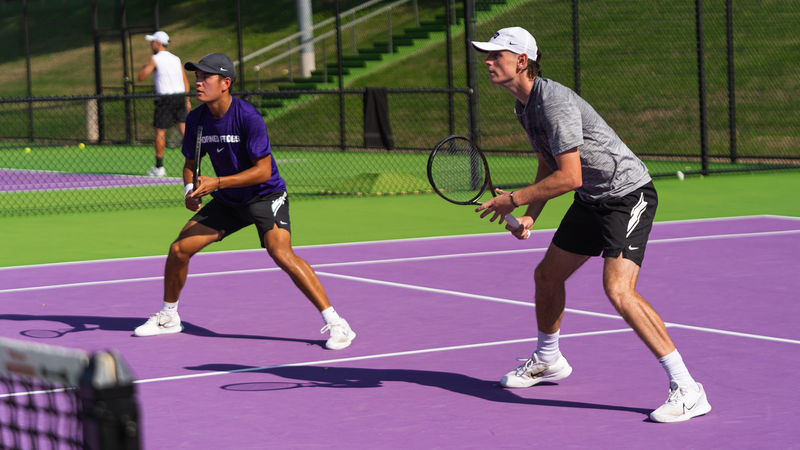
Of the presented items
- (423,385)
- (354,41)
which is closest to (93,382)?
(423,385)

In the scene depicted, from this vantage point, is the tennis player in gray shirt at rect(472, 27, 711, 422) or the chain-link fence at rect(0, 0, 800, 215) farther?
the chain-link fence at rect(0, 0, 800, 215)

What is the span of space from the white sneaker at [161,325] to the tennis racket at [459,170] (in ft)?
6.67

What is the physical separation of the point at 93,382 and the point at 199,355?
4099 mm

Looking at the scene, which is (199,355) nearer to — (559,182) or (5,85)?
(559,182)

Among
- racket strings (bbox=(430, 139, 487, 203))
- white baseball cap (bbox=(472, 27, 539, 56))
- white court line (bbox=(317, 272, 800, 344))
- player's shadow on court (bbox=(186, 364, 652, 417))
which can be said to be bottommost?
player's shadow on court (bbox=(186, 364, 652, 417))

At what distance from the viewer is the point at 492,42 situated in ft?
14.9

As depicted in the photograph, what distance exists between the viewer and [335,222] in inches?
454

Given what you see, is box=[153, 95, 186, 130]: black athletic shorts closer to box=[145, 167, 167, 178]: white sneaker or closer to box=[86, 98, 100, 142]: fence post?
box=[145, 167, 167, 178]: white sneaker

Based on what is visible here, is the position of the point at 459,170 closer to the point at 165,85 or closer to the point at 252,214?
the point at 252,214

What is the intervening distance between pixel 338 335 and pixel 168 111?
995cm

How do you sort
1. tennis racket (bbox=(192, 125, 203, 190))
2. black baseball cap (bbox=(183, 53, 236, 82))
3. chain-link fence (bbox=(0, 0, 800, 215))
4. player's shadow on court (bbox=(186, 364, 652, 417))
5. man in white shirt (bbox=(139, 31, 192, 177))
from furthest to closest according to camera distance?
man in white shirt (bbox=(139, 31, 192, 177))
chain-link fence (bbox=(0, 0, 800, 215))
tennis racket (bbox=(192, 125, 203, 190))
black baseball cap (bbox=(183, 53, 236, 82))
player's shadow on court (bbox=(186, 364, 652, 417))

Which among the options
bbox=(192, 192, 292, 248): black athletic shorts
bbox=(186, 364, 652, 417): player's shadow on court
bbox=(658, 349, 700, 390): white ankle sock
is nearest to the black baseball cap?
bbox=(192, 192, 292, 248): black athletic shorts

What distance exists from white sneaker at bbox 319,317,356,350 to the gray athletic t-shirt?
1.77 m

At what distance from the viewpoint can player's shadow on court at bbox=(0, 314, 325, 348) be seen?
6348mm
